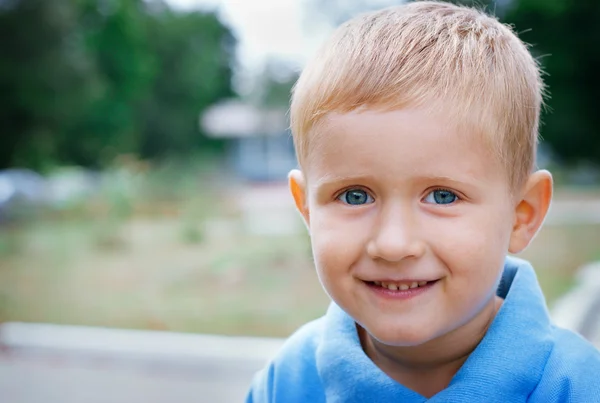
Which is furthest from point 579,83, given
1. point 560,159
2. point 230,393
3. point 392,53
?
point 392,53

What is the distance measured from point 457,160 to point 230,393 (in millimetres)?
2500

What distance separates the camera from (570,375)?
35.5 inches

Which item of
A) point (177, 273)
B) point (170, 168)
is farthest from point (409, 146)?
point (170, 168)

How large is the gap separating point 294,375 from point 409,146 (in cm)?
46

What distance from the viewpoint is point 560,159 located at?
13.9 m

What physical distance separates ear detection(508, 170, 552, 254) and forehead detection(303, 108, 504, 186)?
0.12 metres

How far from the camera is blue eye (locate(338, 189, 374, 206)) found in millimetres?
921

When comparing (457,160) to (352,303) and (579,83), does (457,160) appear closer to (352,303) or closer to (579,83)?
(352,303)

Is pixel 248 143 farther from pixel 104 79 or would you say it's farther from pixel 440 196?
pixel 440 196

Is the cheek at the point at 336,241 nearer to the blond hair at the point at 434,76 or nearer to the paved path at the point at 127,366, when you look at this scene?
the blond hair at the point at 434,76

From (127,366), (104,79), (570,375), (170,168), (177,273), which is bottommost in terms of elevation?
(570,375)

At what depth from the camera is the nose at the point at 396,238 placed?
869mm


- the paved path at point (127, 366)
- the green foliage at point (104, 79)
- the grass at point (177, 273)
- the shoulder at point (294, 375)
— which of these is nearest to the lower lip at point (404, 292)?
the shoulder at point (294, 375)

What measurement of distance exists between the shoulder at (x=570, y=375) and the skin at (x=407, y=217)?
12 centimetres
